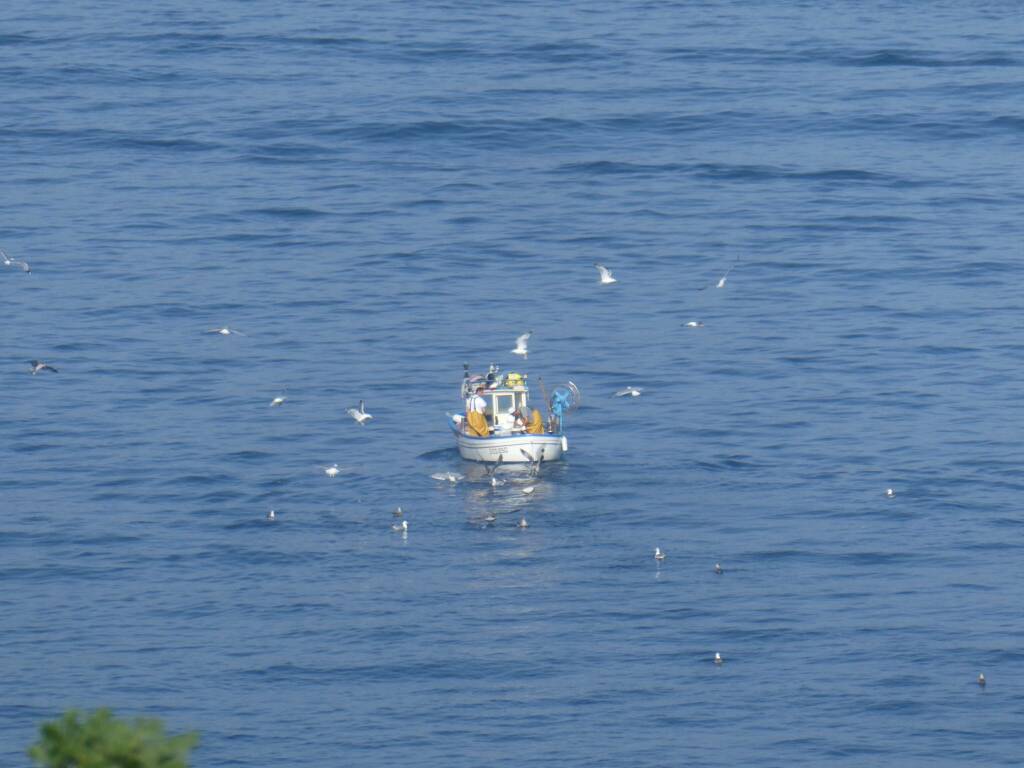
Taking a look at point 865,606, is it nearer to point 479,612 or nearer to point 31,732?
point 479,612

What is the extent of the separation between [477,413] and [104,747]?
45.3 metres

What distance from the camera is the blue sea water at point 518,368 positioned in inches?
1778

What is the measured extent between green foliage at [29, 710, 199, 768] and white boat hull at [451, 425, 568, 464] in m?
45.2

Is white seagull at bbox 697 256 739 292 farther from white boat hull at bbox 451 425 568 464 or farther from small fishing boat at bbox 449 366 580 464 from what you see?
white boat hull at bbox 451 425 568 464

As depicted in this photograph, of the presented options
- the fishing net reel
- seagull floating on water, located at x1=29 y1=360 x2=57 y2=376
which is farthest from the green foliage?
seagull floating on water, located at x1=29 y1=360 x2=57 y2=376

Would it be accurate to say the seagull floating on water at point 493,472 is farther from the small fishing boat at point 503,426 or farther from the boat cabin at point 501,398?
the boat cabin at point 501,398

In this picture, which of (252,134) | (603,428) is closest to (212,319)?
(603,428)

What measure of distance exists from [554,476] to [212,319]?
905 inches

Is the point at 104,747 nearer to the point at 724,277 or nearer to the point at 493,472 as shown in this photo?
the point at 493,472

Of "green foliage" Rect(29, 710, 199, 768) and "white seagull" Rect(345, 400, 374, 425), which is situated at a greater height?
"white seagull" Rect(345, 400, 374, 425)

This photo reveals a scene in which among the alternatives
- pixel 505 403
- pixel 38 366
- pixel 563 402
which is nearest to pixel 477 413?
pixel 505 403

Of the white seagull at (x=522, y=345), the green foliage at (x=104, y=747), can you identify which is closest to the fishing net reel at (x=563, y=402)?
the white seagull at (x=522, y=345)

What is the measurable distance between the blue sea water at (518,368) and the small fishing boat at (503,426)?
0.93 metres

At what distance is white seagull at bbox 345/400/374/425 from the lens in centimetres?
6322
